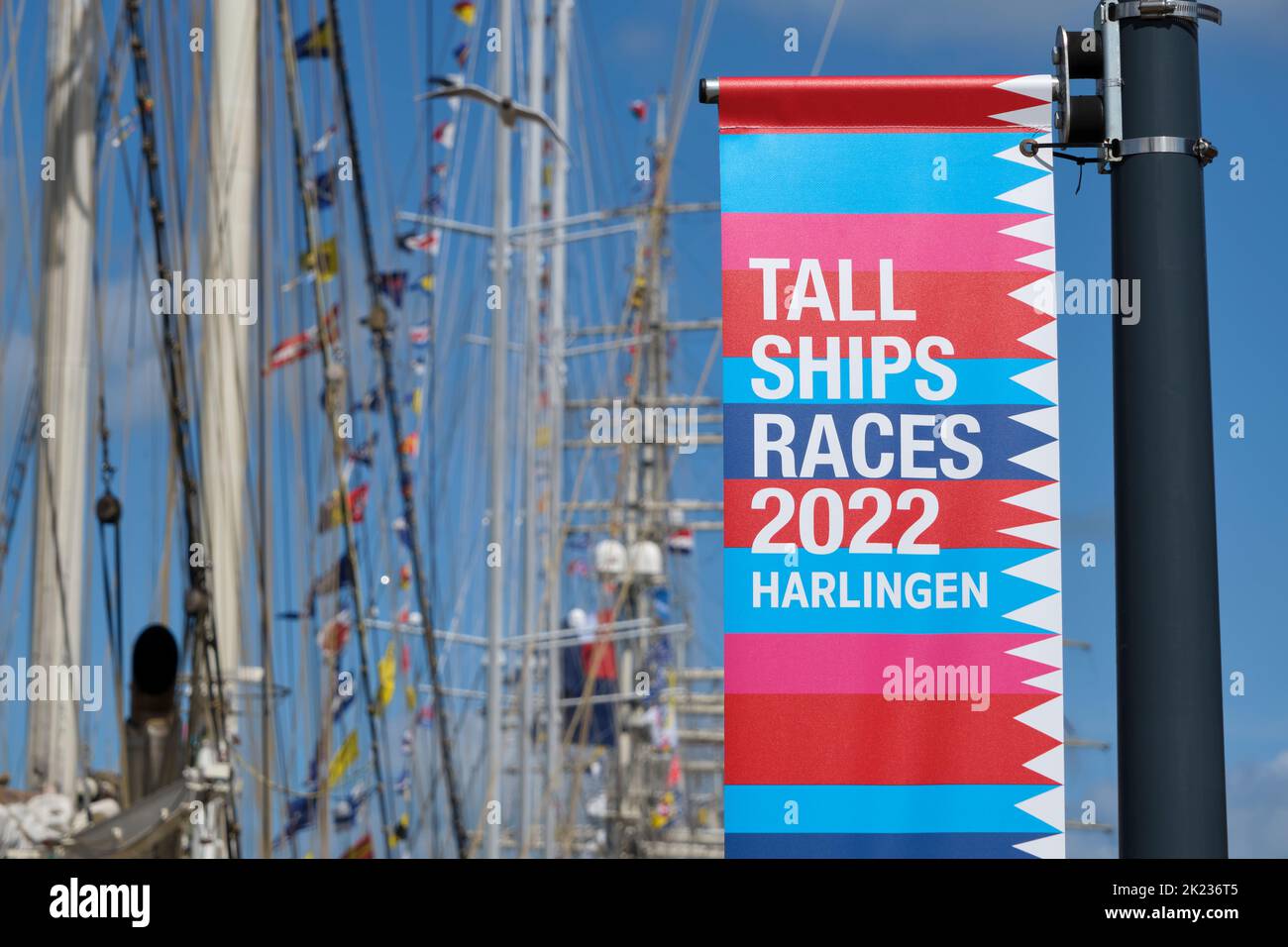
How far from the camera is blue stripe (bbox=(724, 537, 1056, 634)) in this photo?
4.82 meters

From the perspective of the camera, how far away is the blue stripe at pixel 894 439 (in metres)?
4.82

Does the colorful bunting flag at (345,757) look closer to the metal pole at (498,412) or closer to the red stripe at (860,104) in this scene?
the metal pole at (498,412)

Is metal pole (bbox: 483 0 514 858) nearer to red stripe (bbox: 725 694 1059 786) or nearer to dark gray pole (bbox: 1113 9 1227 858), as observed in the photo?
red stripe (bbox: 725 694 1059 786)

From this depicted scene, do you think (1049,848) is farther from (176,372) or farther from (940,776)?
(176,372)

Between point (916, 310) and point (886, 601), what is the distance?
807mm

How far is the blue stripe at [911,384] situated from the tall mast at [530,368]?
16.8 m

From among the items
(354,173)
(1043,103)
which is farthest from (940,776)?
(354,173)

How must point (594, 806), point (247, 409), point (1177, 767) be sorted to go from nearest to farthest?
1. point (1177, 767)
2. point (247, 409)
3. point (594, 806)

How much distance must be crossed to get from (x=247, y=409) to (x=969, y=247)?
10.6m

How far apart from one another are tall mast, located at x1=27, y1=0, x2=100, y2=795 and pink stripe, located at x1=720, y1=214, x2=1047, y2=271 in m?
10.6

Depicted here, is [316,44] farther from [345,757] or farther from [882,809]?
[882,809]

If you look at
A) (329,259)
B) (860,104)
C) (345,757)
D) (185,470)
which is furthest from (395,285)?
(860,104)

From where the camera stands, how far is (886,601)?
4.83 metres
